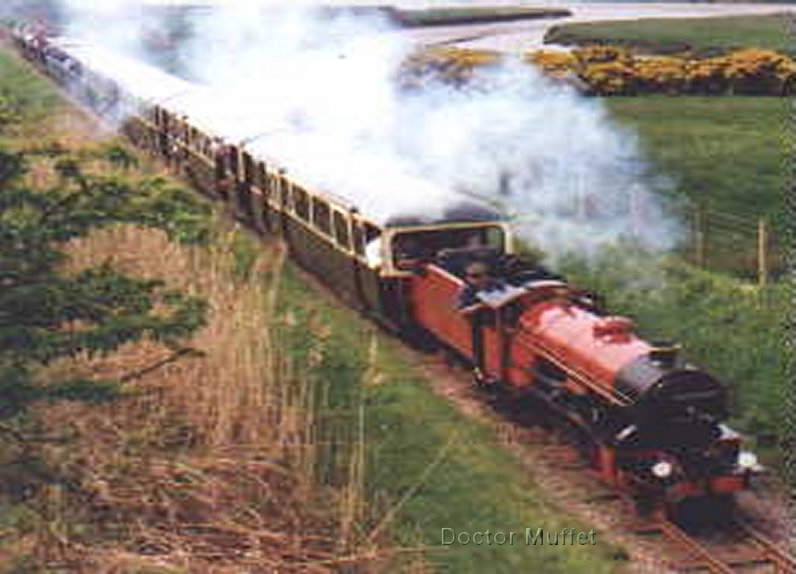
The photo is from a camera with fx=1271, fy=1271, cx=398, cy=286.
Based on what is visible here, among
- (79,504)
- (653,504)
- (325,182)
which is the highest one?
(325,182)

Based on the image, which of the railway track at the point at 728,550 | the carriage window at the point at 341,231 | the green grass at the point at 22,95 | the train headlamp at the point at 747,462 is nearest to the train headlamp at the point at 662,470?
the railway track at the point at 728,550

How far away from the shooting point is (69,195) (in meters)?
9.89

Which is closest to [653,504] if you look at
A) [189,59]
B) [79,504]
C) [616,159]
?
[79,504]

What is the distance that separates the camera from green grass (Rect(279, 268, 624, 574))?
11.9 m

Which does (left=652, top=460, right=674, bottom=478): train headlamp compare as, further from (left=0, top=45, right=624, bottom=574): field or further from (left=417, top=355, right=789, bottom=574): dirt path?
(left=0, top=45, right=624, bottom=574): field

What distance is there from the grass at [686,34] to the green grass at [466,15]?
9938 millimetres

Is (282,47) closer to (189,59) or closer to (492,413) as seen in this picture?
(189,59)

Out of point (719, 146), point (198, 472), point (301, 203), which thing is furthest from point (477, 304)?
point (719, 146)

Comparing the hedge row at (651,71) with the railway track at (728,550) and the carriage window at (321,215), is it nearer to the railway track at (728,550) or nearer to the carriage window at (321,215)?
the carriage window at (321,215)

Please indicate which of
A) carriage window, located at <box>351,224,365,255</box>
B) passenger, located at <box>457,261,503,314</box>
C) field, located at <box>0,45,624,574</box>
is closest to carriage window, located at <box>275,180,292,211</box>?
carriage window, located at <box>351,224,365,255</box>

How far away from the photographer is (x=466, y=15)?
7388cm

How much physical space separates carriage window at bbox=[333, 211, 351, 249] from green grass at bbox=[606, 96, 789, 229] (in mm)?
10050

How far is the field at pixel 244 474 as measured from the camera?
1073 cm

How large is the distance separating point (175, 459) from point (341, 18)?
30.3m
